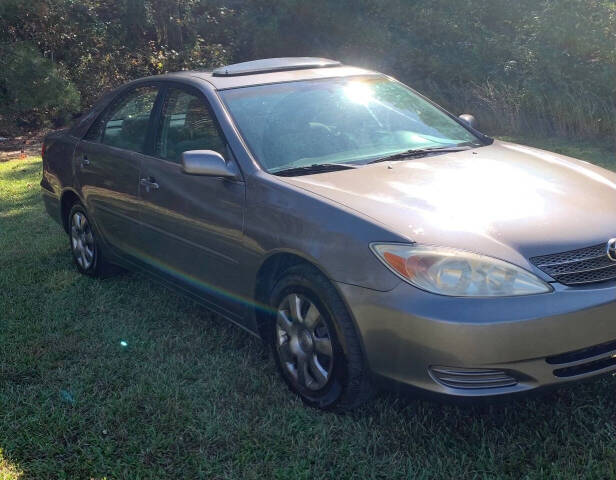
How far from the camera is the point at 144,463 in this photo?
3238mm

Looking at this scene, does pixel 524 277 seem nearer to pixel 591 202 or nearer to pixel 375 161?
pixel 591 202

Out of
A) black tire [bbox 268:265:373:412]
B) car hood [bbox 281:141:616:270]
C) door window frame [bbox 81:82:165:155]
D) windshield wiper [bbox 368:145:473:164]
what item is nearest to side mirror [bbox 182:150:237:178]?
car hood [bbox 281:141:616:270]

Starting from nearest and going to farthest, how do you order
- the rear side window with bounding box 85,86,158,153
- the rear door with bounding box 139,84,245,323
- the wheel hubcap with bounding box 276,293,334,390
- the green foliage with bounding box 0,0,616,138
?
the wheel hubcap with bounding box 276,293,334,390, the rear door with bounding box 139,84,245,323, the rear side window with bounding box 85,86,158,153, the green foliage with bounding box 0,0,616,138

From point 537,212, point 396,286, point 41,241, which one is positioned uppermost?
point 537,212

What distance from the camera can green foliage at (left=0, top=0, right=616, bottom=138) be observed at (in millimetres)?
10688

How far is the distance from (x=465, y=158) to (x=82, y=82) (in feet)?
40.4

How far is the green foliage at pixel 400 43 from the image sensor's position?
10.7 meters

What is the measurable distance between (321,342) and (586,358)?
1.15 meters

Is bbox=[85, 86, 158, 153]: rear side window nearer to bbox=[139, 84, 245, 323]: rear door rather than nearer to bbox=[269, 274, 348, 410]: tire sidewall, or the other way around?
bbox=[139, 84, 245, 323]: rear door

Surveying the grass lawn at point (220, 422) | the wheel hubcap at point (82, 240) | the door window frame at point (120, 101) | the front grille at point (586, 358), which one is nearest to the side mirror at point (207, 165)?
the door window frame at point (120, 101)

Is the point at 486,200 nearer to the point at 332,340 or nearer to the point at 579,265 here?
the point at 579,265

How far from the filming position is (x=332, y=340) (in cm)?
332

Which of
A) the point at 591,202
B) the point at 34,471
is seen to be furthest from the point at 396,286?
the point at 34,471

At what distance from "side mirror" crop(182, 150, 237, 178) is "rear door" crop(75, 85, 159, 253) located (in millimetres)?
964
